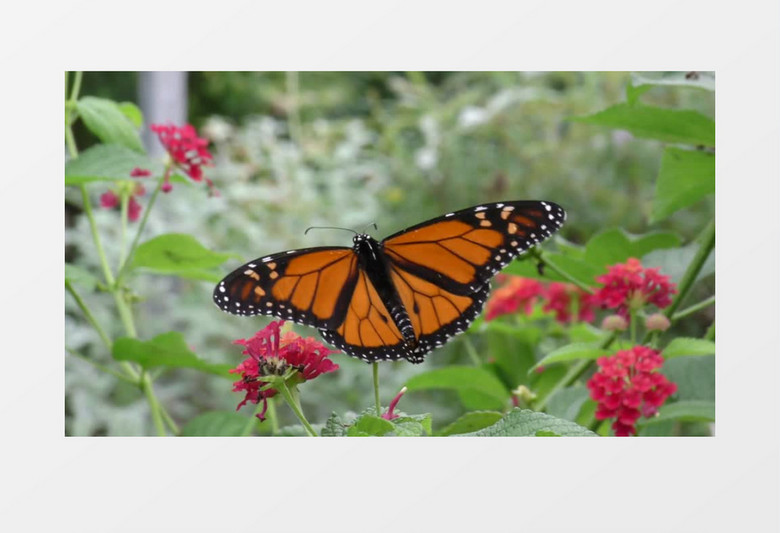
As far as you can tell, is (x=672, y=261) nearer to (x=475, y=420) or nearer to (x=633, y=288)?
(x=633, y=288)

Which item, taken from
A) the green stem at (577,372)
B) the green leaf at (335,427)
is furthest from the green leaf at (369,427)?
the green stem at (577,372)

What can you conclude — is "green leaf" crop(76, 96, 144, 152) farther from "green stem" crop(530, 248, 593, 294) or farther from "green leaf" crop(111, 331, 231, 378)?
"green stem" crop(530, 248, 593, 294)

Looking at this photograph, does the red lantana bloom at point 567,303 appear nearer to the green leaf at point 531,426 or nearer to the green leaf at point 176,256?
the green leaf at point 176,256

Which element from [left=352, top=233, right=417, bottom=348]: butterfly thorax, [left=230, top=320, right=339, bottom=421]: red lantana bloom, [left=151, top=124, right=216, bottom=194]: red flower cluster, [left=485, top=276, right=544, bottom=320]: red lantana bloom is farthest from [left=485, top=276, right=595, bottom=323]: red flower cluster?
[left=230, top=320, right=339, bottom=421]: red lantana bloom

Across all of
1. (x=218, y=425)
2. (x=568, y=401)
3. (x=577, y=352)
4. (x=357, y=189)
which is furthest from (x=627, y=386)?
(x=357, y=189)
